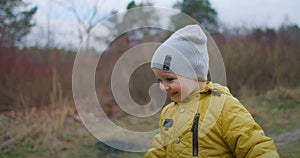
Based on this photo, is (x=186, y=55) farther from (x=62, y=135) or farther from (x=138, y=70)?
(x=138, y=70)

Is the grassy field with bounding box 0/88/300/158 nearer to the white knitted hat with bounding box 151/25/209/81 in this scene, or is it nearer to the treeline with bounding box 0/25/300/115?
the treeline with bounding box 0/25/300/115

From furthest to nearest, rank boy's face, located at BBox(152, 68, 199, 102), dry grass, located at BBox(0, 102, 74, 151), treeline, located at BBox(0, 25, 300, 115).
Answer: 1. treeline, located at BBox(0, 25, 300, 115)
2. dry grass, located at BBox(0, 102, 74, 151)
3. boy's face, located at BBox(152, 68, 199, 102)

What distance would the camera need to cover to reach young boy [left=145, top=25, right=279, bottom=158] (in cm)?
145

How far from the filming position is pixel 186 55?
1.77m

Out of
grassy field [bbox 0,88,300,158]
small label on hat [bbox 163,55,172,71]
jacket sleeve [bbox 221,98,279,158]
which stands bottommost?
grassy field [bbox 0,88,300,158]

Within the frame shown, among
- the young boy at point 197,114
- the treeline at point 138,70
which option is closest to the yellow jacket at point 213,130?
the young boy at point 197,114

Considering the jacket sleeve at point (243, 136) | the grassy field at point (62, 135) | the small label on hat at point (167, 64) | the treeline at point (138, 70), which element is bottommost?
the grassy field at point (62, 135)

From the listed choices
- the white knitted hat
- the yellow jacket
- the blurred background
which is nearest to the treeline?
the blurred background

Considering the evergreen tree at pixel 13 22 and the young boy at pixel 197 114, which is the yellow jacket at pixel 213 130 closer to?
the young boy at pixel 197 114

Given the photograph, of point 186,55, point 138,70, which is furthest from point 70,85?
point 186,55

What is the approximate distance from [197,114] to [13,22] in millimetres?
5222

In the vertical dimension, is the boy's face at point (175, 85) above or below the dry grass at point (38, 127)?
above

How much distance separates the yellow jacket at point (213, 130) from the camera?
4.71 ft

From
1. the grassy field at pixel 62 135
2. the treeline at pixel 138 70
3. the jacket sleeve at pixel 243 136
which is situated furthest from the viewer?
the treeline at pixel 138 70
